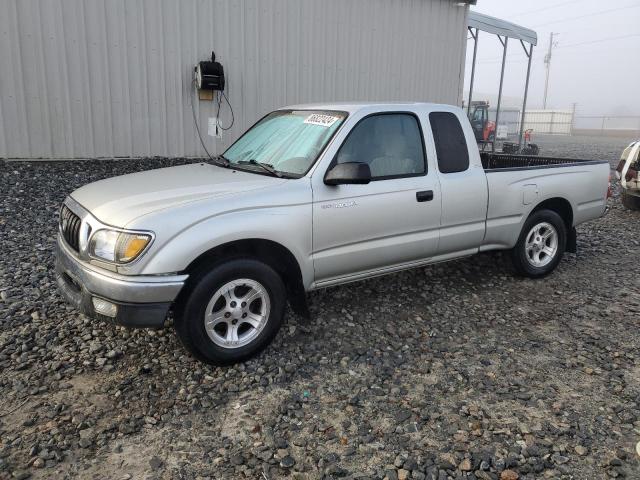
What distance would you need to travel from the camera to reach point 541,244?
5480 mm

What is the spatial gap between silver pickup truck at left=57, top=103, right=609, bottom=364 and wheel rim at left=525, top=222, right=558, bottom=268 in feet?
0.29

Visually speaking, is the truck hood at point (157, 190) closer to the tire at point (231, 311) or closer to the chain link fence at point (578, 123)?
the tire at point (231, 311)

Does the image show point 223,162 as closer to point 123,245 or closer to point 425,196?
point 123,245

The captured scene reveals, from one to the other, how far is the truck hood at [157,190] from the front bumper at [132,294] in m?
0.34

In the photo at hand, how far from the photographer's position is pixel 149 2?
9477 millimetres

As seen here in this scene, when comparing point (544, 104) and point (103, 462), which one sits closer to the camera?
point (103, 462)

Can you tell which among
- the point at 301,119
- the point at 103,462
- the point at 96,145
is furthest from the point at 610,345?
the point at 96,145

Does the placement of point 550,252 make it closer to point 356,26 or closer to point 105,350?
point 105,350

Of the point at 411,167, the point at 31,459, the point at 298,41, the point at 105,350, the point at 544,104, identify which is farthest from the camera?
the point at 544,104

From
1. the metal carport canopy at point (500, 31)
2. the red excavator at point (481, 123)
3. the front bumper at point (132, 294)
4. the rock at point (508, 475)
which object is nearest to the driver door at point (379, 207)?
the front bumper at point (132, 294)

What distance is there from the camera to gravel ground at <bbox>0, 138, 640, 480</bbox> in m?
2.68

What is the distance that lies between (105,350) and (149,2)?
7912 mm

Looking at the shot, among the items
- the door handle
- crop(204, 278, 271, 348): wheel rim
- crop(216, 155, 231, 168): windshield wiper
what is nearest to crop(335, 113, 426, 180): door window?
the door handle

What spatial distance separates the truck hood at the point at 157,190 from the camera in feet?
10.6
